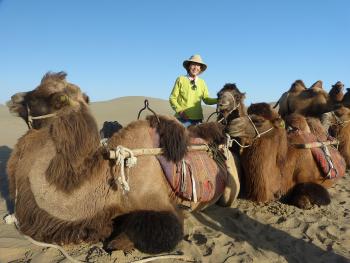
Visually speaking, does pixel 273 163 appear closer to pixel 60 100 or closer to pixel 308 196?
pixel 308 196

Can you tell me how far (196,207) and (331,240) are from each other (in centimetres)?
155

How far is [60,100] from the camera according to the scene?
12.0 feet

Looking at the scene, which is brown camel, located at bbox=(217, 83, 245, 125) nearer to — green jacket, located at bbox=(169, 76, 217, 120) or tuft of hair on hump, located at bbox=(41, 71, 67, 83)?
green jacket, located at bbox=(169, 76, 217, 120)

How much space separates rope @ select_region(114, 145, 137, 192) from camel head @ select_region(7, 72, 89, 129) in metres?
0.64

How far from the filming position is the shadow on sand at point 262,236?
386 cm

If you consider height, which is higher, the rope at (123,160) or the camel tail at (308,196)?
the rope at (123,160)

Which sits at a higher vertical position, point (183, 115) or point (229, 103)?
point (229, 103)

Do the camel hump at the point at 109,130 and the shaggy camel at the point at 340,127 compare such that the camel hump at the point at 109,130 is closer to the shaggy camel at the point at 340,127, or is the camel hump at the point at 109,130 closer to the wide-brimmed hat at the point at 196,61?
the wide-brimmed hat at the point at 196,61

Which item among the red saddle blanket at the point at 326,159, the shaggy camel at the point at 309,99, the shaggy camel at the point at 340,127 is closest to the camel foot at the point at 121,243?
the red saddle blanket at the point at 326,159

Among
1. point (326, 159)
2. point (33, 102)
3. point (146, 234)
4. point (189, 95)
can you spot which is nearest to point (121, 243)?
point (146, 234)

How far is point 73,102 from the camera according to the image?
376 centimetres

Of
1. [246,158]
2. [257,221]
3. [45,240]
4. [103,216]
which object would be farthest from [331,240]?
[45,240]

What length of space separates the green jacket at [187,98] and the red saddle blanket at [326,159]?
1.64m

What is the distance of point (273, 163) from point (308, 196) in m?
0.70
